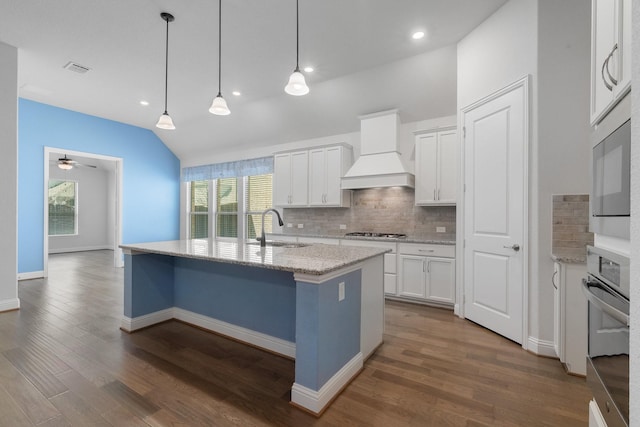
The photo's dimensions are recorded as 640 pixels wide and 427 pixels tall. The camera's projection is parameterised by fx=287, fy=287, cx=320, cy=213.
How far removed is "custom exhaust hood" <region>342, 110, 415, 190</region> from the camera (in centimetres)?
409

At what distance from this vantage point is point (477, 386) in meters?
2.00

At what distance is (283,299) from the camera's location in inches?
95.4

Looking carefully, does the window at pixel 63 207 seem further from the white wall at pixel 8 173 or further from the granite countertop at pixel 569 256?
the granite countertop at pixel 569 256

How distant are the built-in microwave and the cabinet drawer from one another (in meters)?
2.49

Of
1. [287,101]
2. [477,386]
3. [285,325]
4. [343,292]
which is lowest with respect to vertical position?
[477,386]

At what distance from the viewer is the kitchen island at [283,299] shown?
1.78 meters

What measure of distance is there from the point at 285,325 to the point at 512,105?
9.42ft

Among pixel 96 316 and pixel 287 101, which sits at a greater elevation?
pixel 287 101

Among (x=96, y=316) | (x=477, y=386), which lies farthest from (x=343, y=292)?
(x=96, y=316)

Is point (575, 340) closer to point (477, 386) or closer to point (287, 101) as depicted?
point (477, 386)

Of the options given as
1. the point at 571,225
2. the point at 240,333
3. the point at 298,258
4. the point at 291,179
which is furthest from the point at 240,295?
the point at 291,179

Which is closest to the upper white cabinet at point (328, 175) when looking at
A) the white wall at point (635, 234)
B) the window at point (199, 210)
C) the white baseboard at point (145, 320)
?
the white baseboard at point (145, 320)

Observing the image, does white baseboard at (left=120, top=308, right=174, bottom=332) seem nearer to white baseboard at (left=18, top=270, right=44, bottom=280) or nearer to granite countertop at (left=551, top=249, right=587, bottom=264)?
white baseboard at (left=18, top=270, right=44, bottom=280)

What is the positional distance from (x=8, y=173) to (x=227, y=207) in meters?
3.91
